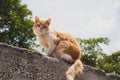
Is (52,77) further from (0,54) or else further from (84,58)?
(84,58)

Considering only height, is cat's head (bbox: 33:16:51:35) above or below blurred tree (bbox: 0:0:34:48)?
below

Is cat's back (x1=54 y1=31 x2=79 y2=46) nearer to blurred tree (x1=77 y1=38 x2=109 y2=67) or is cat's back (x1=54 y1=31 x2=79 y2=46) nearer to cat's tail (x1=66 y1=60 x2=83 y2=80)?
cat's tail (x1=66 y1=60 x2=83 y2=80)

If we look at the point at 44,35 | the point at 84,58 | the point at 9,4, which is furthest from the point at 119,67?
the point at 44,35

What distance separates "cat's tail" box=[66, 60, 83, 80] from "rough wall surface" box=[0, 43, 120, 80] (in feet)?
0.35

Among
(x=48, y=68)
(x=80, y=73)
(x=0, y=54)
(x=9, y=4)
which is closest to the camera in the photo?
(x=0, y=54)

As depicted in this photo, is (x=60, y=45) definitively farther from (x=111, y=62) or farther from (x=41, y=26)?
(x=111, y=62)

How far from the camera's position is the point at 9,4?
1084 inches

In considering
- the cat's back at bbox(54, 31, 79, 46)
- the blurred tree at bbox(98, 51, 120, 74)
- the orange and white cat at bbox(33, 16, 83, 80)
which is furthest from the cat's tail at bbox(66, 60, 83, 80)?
the blurred tree at bbox(98, 51, 120, 74)

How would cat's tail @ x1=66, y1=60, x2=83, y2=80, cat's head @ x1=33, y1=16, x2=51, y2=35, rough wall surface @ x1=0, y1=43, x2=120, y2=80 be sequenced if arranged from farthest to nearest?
cat's head @ x1=33, y1=16, x2=51, y2=35, cat's tail @ x1=66, y1=60, x2=83, y2=80, rough wall surface @ x1=0, y1=43, x2=120, y2=80

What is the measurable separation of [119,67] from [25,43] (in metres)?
6.02

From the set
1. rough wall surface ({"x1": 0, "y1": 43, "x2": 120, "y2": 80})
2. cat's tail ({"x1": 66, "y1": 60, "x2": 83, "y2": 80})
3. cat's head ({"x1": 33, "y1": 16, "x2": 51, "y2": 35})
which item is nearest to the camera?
rough wall surface ({"x1": 0, "y1": 43, "x2": 120, "y2": 80})

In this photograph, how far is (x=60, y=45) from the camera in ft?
24.5

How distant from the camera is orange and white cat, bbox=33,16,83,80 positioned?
7088mm

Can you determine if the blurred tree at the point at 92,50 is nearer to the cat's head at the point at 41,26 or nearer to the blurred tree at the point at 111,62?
the blurred tree at the point at 111,62
